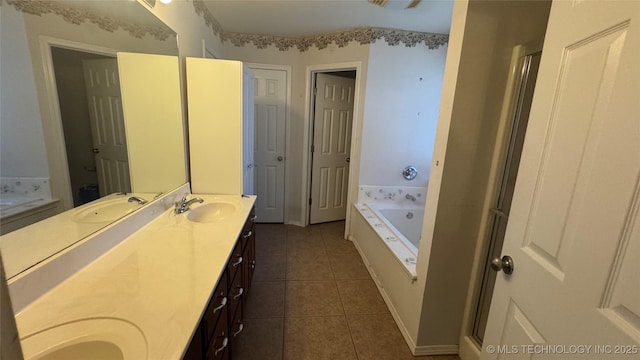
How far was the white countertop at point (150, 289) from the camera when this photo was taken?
2.29ft

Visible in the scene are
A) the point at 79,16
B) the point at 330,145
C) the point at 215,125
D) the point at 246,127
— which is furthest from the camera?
the point at 330,145

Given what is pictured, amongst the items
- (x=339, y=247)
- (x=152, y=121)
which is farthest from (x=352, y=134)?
(x=152, y=121)


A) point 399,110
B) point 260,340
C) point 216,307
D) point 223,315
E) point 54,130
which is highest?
point 399,110

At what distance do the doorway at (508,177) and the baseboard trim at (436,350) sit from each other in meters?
0.17

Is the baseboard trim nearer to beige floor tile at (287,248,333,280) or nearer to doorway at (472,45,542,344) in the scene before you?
doorway at (472,45,542,344)

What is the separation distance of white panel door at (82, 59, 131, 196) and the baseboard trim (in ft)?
6.24

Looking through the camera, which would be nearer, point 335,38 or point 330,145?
point 335,38

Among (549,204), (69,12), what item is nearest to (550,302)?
(549,204)

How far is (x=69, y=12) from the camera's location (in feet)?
2.97

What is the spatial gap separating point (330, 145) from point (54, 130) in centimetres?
270

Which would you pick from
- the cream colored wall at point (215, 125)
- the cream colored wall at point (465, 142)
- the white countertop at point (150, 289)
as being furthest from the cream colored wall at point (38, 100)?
the cream colored wall at point (465, 142)

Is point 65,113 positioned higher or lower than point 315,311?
higher

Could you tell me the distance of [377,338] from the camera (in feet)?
5.46

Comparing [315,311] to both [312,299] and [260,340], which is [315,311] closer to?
[312,299]
